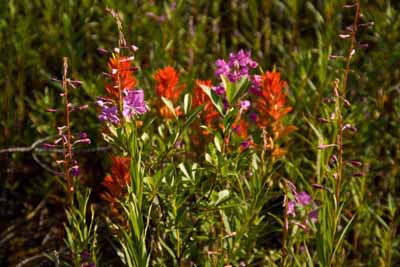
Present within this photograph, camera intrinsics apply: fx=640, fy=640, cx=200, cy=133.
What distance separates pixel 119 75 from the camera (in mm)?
1853

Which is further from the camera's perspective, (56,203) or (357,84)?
(357,84)

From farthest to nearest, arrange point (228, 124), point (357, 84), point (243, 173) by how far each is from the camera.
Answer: point (357, 84) → point (243, 173) → point (228, 124)

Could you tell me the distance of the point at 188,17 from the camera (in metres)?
3.88

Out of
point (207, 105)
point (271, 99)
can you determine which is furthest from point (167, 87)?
point (271, 99)

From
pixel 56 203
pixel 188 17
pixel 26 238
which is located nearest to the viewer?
pixel 26 238

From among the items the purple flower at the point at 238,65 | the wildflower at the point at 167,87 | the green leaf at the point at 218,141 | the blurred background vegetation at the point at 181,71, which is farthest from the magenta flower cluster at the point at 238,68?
the blurred background vegetation at the point at 181,71

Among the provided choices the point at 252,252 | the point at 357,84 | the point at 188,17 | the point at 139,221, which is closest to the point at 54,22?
the point at 188,17

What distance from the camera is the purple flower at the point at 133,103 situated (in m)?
1.91

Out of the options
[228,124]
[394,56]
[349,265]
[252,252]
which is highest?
[228,124]

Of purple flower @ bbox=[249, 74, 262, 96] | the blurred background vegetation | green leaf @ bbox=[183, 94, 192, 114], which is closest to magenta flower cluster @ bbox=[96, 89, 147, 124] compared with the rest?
green leaf @ bbox=[183, 94, 192, 114]

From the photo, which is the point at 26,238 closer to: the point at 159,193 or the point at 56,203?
the point at 56,203

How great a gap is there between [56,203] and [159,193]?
1.43 m

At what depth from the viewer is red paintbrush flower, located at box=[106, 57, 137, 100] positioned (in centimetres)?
182

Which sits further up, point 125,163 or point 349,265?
point 125,163
